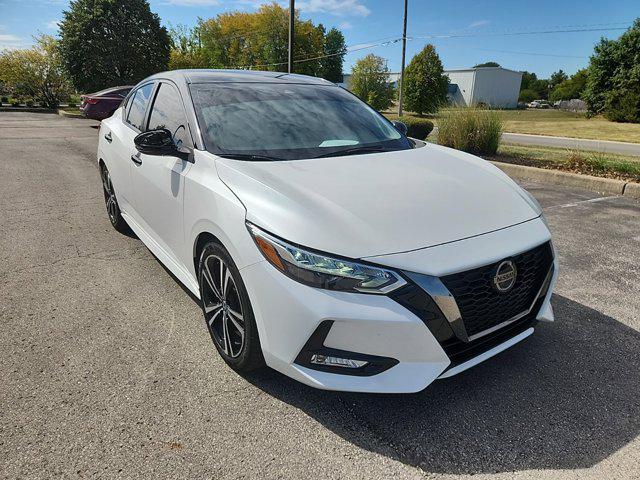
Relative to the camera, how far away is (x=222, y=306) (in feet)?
8.38

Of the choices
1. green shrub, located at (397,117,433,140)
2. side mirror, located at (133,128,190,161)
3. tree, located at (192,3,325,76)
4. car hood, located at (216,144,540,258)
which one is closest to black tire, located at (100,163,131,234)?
side mirror, located at (133,128,190,161)

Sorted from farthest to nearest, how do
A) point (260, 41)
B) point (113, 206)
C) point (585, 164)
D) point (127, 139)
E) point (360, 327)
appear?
1. point (260, 41)
2. point (585, 164)
3. point (113, 206)
4. point (127, 139)
5. point (360, 327)

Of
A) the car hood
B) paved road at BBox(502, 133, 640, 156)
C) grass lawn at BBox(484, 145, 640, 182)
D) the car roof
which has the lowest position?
paved road at BBox(502, 133, 640, 156)

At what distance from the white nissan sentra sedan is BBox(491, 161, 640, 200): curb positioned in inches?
207

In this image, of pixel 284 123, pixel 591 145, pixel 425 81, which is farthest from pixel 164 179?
pixel 425 81

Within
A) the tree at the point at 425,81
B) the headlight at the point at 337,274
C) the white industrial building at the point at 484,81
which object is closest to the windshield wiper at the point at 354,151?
the headlight at the point at 337,274

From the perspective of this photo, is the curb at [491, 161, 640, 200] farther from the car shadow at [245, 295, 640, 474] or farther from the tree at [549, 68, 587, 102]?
the tree at [549, 68, 587, 102]

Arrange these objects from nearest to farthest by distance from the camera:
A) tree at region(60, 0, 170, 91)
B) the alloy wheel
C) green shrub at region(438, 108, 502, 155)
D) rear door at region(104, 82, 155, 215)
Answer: the alloy wheel → rear door at region(104, 82, 155, 215) → green shrub at region(438, 108, 502, 155) → tree at region(60, 0, 170, 91)

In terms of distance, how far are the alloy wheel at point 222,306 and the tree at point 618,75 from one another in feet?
107

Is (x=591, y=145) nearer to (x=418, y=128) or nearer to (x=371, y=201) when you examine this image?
(x=418, y=128)

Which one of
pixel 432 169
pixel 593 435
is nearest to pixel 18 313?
pixel 432 169

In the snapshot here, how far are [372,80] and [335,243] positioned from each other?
148 feet

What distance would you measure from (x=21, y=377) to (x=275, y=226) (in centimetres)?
175

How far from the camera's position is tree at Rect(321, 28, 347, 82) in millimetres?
73125
